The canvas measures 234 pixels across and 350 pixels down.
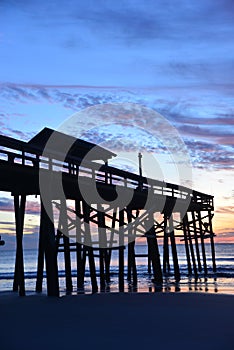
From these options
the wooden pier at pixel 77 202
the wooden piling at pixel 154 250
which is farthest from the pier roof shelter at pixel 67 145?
the wooden piling at pixel 154 250

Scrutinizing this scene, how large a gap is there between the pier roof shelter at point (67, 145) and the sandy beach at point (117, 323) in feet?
22.4

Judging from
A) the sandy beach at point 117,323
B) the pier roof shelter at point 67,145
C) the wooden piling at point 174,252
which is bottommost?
the sandy beach at point 117,323

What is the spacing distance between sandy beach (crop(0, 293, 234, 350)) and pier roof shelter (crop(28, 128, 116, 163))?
6822 millimetres

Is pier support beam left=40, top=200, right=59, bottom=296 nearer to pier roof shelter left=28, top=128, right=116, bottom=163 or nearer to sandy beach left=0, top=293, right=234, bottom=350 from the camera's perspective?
sandy beach left=0, top=293, right=234, bottom=350

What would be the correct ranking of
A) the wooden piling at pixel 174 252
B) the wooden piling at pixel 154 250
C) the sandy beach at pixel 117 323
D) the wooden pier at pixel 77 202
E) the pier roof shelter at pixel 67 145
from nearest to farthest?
the sandy beach at pixel 117 323
the wooden pier at pixel 77 202
the pier roof shelter at pixel 67 145
the wooden piling at pixel 154 250
the wooden piling at pixel 174 252

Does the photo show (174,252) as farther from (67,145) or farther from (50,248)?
(50,248)

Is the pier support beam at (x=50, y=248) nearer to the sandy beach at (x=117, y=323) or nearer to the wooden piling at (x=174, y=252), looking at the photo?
the sandy beach at (x=117, y=323)

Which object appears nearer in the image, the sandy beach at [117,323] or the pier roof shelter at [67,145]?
the sandy beach at [117,323]

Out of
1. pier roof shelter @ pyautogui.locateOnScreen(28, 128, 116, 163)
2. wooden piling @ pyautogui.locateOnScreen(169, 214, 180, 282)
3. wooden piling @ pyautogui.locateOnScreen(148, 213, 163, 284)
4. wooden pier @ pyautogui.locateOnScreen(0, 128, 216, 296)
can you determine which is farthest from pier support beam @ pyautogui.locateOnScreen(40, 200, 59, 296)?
wooden piling @ pyautogui.locateOnScreen(169, 214, 180, 282)

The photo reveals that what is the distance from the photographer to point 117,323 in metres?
10.1

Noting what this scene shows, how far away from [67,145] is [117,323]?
11079 mm

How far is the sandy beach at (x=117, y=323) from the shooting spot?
829 cm

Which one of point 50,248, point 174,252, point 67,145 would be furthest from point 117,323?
point 174,252

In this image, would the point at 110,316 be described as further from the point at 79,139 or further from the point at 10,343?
the point at 79,139
